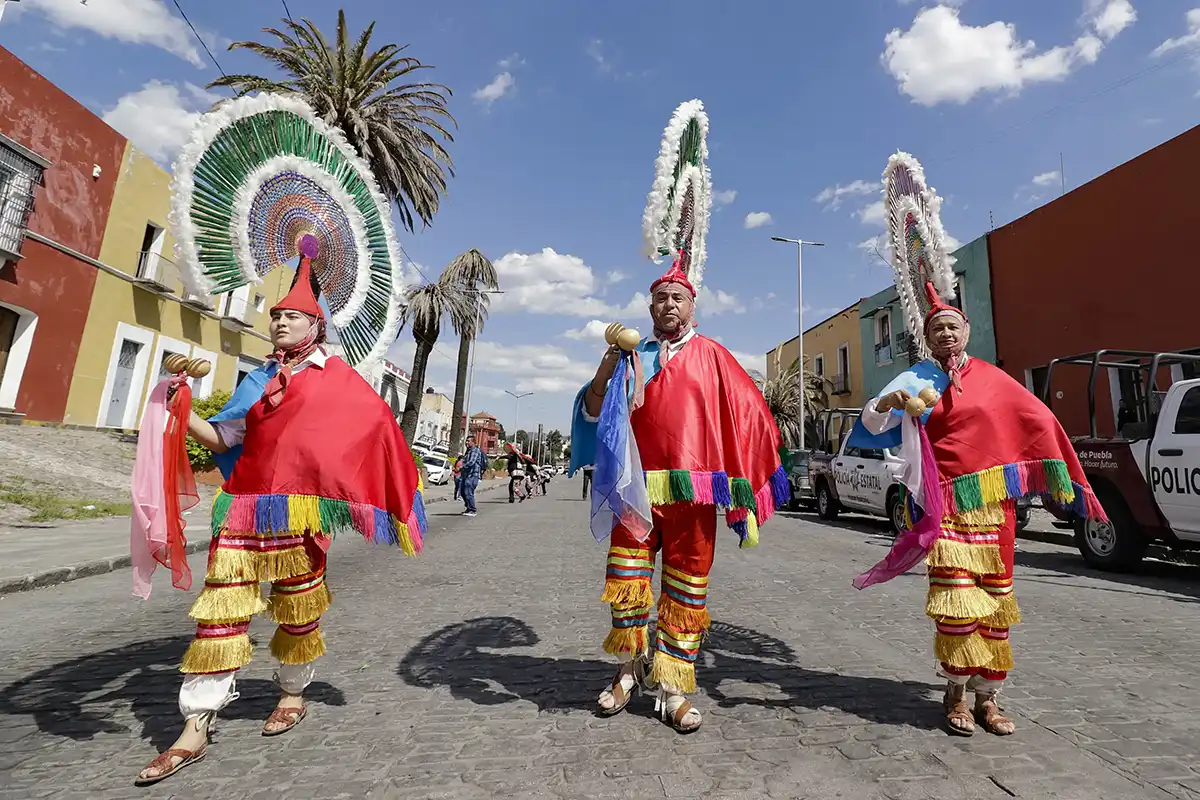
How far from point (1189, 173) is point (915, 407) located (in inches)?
591

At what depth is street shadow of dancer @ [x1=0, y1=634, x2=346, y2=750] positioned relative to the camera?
2705 millimetres

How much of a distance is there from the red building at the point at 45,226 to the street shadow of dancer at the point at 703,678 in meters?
15.7

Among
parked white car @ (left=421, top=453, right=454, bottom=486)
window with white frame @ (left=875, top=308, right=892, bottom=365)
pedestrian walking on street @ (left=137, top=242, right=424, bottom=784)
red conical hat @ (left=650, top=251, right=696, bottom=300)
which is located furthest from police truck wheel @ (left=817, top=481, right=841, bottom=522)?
parked white car @ (left=421, top=453, right=454, bottom=486)

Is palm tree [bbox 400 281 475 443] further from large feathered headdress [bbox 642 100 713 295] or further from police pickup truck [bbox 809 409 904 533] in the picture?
large feathered headdress [bbox 642 100 713 295]

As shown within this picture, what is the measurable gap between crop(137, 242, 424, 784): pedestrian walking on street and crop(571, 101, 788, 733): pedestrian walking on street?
0.92 m

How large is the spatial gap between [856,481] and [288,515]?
11307 millimetres

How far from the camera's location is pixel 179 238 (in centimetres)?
267

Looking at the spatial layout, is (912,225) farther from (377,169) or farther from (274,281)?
(274,281)

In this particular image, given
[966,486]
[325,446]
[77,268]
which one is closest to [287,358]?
[325,446]

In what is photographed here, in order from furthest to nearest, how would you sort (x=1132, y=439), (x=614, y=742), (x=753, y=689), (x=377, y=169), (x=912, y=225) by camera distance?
(x=377, y=169), (x=1132, y=439), (x=912, y=225), (x=753, y=689), (x=614, y=742)

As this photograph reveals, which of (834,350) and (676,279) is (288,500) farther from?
(834,350)

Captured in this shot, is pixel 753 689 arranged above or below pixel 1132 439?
below

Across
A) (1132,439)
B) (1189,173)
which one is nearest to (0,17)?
(1132,439)

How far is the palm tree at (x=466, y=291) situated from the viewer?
1024 inches
